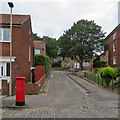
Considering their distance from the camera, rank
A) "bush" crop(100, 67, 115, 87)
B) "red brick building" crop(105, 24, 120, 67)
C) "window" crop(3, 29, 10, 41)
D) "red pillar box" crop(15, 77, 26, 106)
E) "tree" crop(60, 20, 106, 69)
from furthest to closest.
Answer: "tree" crop(60, 20, 106, 69) < "red brick building" crop(105, 24, 120, 67) < "bush" crop(100, 67, 115, 87) < "window" crop(3, 29, 10, 41) < "red pillar box" crop(15, 77, 26, 106)

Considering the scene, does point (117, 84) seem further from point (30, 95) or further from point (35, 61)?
point (35, 61)

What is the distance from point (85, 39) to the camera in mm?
33438

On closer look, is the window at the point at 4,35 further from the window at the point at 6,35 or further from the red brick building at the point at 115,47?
the red brick building at the point at 115,47

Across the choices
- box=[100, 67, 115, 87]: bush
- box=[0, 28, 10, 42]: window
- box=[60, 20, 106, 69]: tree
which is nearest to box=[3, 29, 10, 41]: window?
box=[0, 28, 10, 42]: window

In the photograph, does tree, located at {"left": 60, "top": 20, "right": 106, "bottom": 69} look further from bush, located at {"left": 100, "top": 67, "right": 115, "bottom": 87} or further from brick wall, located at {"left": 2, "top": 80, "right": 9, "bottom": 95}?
brick wall, located at {"left": 2, "top": 80, "right": 9, "bottom": 95}

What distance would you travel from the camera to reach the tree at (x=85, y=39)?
1321 inches

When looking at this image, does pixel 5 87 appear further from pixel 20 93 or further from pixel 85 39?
pixel 85 39

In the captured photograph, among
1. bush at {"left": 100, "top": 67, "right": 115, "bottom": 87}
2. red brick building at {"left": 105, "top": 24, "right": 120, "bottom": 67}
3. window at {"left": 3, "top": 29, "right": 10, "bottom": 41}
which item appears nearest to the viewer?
Answer: window at {"left": 3, "top": 29, "right": 10, "bottom": 41}

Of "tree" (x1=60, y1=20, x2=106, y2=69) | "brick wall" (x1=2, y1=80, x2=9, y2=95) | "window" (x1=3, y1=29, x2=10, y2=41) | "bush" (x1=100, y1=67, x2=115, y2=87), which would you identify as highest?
"tree" (x1=60, y1=20, x2=106, y2=69)

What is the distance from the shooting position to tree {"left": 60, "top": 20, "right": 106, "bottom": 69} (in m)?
33.6

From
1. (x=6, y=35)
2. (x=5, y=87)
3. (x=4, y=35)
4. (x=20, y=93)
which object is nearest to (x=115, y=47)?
(x=6, y=35)

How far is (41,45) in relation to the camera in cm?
4194

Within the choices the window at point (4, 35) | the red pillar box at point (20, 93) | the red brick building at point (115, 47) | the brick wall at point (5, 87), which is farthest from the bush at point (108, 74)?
the red brick building at point (115, 47)

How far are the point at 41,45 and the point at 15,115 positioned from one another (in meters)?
37.0
